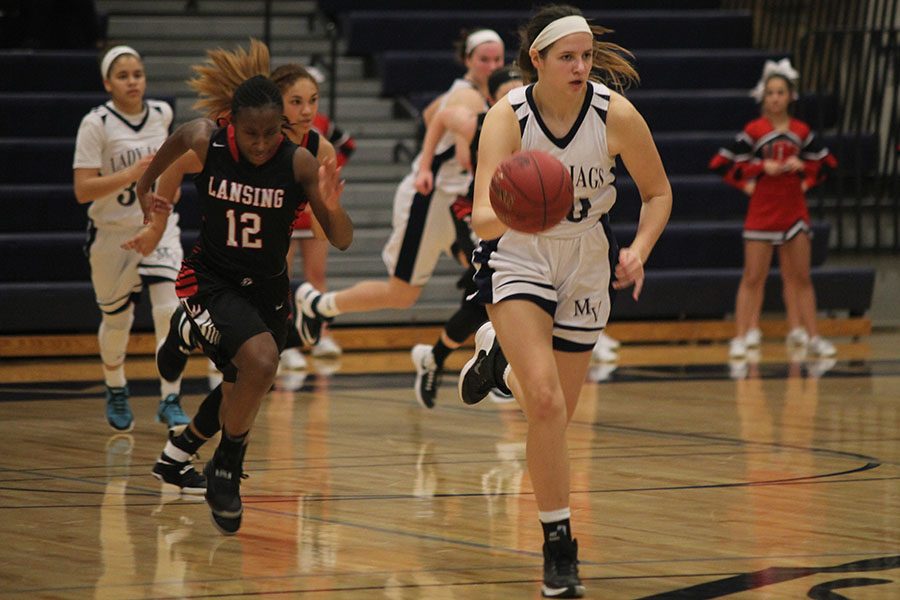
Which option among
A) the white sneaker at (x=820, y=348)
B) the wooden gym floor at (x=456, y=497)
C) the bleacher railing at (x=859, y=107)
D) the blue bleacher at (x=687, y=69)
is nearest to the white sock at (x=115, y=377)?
the wooden gym floor at (x=456, y=497)

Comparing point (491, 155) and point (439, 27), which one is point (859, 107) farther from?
point (491, 155)

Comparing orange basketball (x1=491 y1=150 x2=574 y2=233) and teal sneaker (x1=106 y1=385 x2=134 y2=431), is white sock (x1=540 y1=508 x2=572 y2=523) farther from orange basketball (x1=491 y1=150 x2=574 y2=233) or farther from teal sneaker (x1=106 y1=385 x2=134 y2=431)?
teal sneaker (x1=106 y1=385 x2=134 y2=431)

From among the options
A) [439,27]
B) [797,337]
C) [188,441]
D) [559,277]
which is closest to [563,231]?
[559,277]

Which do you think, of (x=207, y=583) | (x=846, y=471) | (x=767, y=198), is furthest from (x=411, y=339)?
(x=207, y=583)

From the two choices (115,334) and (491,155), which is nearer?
(491,155)

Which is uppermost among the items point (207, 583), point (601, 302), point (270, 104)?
point (270, 104)

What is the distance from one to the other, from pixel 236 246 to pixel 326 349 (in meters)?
5.24

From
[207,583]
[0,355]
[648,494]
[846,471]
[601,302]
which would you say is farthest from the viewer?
[0,355]

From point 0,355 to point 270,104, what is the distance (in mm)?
5602

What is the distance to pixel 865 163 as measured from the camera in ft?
41.2

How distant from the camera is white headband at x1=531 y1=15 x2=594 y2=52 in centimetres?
430

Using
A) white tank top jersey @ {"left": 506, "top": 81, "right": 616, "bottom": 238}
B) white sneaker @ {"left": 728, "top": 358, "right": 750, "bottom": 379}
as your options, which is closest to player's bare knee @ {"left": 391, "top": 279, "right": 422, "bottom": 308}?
white sneaker @ {"left": 728, "top": 358, "right": 750, "bottom": 379}

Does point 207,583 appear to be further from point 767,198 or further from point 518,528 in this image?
point 767,198

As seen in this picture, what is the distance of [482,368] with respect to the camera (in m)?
5.31
